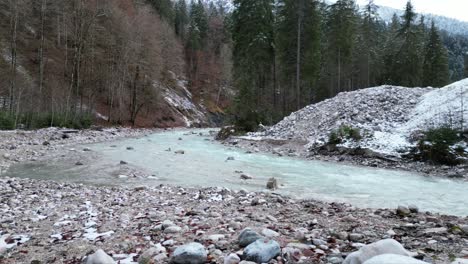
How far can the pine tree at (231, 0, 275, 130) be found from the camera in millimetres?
32625

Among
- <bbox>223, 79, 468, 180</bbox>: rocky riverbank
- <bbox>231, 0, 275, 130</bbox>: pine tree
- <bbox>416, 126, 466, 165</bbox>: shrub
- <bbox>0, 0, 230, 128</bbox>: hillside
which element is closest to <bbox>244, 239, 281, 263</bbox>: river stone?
<bbox>223, 79, 468, 180</bbox>: rocky riverbank

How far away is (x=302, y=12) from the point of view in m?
31.8

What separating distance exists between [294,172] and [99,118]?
1177 inches

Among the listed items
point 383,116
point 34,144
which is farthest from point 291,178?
point 34,144

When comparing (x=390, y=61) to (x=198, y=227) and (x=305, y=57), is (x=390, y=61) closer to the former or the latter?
(x=305, y=57)

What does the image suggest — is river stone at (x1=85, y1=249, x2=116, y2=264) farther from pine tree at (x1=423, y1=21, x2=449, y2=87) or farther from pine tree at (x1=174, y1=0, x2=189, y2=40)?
pine tree at (x1=174, y1=0, x2=189, y2=40)

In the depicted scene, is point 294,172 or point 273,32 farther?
point 273,32

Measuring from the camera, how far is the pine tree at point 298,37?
105 ft

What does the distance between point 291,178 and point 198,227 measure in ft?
21.2

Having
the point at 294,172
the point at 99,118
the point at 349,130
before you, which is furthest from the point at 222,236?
the point at 99,118

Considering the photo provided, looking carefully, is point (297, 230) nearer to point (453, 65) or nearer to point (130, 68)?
point (130, 68)

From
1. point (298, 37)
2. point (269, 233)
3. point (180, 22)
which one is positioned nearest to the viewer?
point (269, 233)

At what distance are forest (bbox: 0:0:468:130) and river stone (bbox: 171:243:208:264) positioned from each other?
2210 centimetres

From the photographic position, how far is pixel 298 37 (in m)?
31.3
